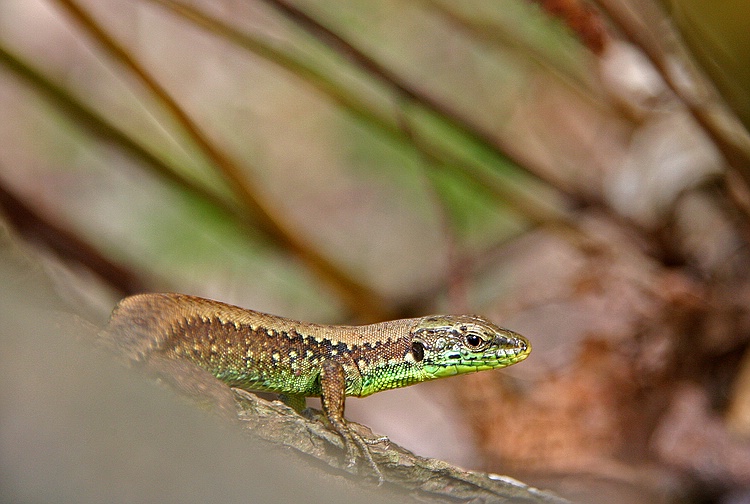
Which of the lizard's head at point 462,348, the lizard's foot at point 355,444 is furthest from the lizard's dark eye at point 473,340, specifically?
the lizard's foot at point 355,444

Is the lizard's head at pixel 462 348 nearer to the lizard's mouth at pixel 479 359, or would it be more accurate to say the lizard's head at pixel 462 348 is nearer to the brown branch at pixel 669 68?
the lizard's mouth at pixel 479 359

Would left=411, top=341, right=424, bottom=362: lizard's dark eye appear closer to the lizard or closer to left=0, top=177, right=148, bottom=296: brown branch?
the lizard

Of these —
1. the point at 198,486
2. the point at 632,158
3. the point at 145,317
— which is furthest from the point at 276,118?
the point at 198,486

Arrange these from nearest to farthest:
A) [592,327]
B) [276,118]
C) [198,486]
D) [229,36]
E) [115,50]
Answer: [198,486]
[115,50]
[229,36]
[592,327]
[276,118]

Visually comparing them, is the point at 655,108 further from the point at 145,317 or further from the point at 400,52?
the point at 145,317

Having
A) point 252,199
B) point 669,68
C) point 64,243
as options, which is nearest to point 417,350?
point 252,199

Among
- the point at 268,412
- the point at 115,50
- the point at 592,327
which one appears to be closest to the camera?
the point at 268,412

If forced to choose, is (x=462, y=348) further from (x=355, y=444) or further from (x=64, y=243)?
(x=64, y=243)

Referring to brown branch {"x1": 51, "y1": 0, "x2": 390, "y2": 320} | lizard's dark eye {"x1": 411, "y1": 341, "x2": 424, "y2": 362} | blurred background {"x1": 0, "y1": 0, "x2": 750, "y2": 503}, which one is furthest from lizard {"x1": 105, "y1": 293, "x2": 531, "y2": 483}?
brown branch {"x1": 51, "y1": 0, "x2": 390, "y2": 320}
